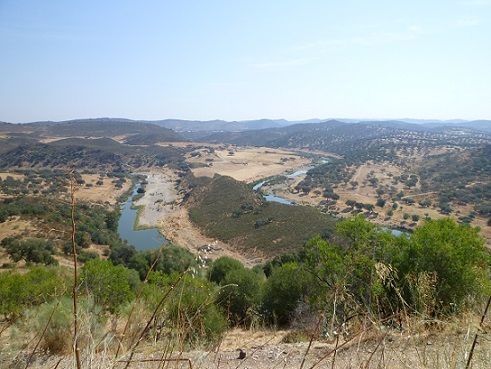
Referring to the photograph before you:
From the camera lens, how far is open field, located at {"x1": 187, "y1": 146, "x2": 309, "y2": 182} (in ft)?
387

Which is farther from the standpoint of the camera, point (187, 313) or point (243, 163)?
point (243, 163)

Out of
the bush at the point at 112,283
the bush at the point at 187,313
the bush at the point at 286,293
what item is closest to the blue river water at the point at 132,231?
the bush at the point at 112,283

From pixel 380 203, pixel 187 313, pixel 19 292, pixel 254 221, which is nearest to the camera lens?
pixel 187 313

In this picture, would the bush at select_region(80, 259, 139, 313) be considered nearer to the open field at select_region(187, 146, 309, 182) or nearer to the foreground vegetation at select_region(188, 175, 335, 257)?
the foreground vegetation at select_region(188, 175, 335, 257)

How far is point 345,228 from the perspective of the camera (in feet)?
55.2

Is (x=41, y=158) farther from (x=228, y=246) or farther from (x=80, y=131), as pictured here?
(x=80, y=131)

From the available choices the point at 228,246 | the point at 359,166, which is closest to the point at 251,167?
the point at 359,166

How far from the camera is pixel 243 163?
142375 mm

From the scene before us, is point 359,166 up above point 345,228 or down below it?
below

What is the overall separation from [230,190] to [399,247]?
6672 centimetres

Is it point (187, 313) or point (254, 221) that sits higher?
point (187, 313)

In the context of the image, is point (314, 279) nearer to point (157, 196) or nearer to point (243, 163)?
point (157, 196)

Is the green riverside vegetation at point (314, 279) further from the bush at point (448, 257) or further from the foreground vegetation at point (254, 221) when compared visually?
the foreground vegetation at point (254, 221)

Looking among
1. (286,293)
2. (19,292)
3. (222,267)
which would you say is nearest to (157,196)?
(222,267)
